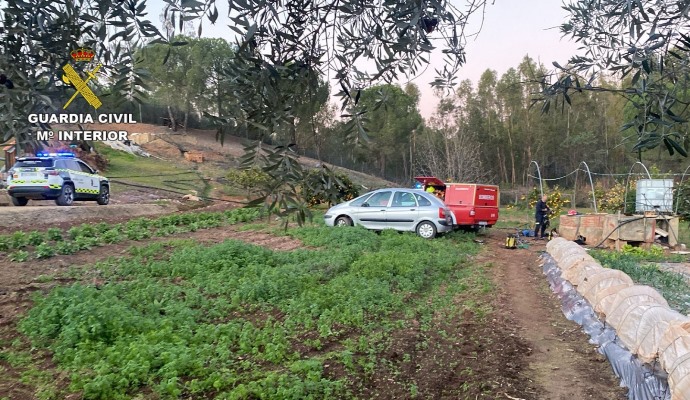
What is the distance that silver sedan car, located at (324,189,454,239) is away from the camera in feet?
56.6

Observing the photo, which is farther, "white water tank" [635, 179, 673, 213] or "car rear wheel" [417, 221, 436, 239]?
"white water tank" [635, 179, 673, 213]

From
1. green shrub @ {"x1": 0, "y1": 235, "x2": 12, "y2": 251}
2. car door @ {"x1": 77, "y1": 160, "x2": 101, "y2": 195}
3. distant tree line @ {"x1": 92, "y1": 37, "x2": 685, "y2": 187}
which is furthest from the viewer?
car door @ {"x1": 77, "y1": 160, "x2": 101, "y2": 195}

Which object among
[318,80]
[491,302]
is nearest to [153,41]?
[318,80]

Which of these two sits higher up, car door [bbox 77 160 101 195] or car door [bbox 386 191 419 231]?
car door [bbox 77 160 101 195]

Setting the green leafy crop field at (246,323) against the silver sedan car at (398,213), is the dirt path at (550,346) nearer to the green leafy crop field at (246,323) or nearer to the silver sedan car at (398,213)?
the green leafy crop field at (246,323)

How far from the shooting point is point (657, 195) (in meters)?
18.0

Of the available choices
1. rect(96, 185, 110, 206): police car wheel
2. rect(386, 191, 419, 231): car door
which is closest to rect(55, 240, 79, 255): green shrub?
rect(386, 191, 419, 231): car door

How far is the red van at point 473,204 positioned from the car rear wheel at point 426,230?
1859 mm

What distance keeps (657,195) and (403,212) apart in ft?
25.8

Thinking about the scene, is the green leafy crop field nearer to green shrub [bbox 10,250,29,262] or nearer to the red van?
green shrub [bbox 10,250,29,262]

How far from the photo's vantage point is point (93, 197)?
68.0ft

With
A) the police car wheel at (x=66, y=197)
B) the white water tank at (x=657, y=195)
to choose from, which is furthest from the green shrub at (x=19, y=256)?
the white water tank at (x=657, y=195)

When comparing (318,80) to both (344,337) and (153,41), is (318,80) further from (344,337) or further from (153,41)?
(344,337)

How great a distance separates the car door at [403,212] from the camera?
1753 centimetres
